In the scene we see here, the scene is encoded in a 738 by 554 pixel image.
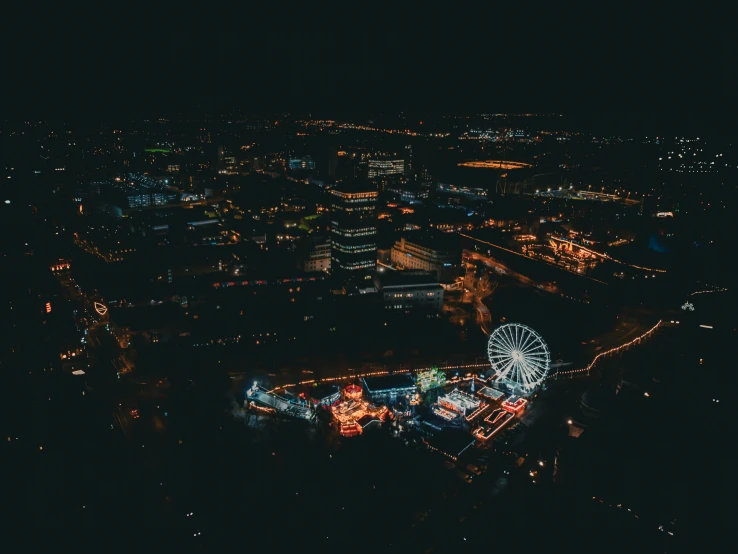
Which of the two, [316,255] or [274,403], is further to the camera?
[316,255]

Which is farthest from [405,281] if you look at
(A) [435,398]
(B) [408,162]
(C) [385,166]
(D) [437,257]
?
(B) [408,162]

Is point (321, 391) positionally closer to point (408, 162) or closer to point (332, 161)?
point (332, 161)

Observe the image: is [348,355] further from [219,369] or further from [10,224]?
[10,224]

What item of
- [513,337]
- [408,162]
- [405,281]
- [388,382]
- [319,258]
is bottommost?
[388,382]

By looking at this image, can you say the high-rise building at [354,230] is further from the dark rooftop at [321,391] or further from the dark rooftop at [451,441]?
the dark rooftop at [451,441]

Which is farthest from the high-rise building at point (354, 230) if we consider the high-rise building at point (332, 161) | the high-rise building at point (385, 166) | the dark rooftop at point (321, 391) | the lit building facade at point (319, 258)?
the high-rise building at point (385, 166)

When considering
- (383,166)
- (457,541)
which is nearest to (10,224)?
(457,541)
